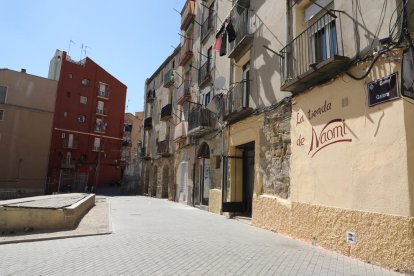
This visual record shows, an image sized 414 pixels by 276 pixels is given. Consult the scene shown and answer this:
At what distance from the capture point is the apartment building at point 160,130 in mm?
23797

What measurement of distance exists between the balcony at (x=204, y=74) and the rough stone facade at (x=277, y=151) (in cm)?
673

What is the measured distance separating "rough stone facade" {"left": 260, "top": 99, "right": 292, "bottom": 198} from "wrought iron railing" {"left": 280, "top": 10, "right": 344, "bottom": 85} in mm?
1020

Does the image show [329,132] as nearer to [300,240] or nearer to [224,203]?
[300,240]

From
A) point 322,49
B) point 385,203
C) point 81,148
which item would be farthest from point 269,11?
point 81,148

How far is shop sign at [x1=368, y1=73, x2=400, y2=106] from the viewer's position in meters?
5.75

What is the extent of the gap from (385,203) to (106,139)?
43581 mm

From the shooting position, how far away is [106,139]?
45688 mm

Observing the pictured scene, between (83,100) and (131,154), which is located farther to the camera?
(131,154)

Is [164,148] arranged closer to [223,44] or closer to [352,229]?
[223,44]

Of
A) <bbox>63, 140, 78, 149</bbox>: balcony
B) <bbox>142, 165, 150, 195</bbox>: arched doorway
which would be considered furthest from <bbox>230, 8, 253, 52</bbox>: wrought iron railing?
<bbox>63, 140, 78, 149</bbox>: balcony

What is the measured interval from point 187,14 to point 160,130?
9491 millimetres

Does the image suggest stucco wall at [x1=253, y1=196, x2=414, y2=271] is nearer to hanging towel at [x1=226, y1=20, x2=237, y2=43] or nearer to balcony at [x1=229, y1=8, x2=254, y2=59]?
balcony at [x1=229, y1=8, x2=254, y2=59]

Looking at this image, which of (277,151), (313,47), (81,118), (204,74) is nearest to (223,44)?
(204,74)

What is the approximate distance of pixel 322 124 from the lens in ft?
24.7
